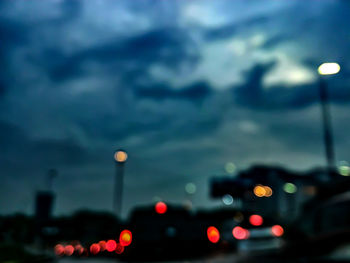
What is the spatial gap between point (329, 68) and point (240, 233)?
8872mm

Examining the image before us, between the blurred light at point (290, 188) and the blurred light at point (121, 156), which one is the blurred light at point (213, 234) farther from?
the blurred light at point (290, 188)

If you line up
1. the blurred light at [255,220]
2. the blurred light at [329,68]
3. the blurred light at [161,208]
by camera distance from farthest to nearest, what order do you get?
1. the blurred light at [329,68]
2. the blurred light at [255,220]
3. the blurred light at [161,208]

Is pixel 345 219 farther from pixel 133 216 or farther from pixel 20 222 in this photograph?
pixel 20 222

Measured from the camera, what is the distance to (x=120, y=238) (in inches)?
540

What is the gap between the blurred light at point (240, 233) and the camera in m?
15.5

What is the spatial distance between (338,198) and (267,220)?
11.5 m

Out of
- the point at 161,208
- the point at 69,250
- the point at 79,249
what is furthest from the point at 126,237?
the point at 69,250

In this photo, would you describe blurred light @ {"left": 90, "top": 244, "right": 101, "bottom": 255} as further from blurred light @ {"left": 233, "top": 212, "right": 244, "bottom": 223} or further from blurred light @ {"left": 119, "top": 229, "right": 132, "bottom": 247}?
blurred light @ {"left": 119, "top": 229, "right": 132, "bottom": 247}

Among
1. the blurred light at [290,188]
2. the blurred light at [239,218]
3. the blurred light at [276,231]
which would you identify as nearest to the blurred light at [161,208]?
the blurred light at [239,218]

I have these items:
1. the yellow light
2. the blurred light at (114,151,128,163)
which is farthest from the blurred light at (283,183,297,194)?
the blurred light at (114,151,128,163)

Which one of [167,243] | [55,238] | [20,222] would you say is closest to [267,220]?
[167,243]

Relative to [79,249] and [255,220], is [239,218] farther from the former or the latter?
[79,249]

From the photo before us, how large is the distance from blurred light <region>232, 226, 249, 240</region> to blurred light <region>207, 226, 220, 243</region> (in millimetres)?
2643

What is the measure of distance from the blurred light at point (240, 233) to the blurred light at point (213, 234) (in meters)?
2.64
